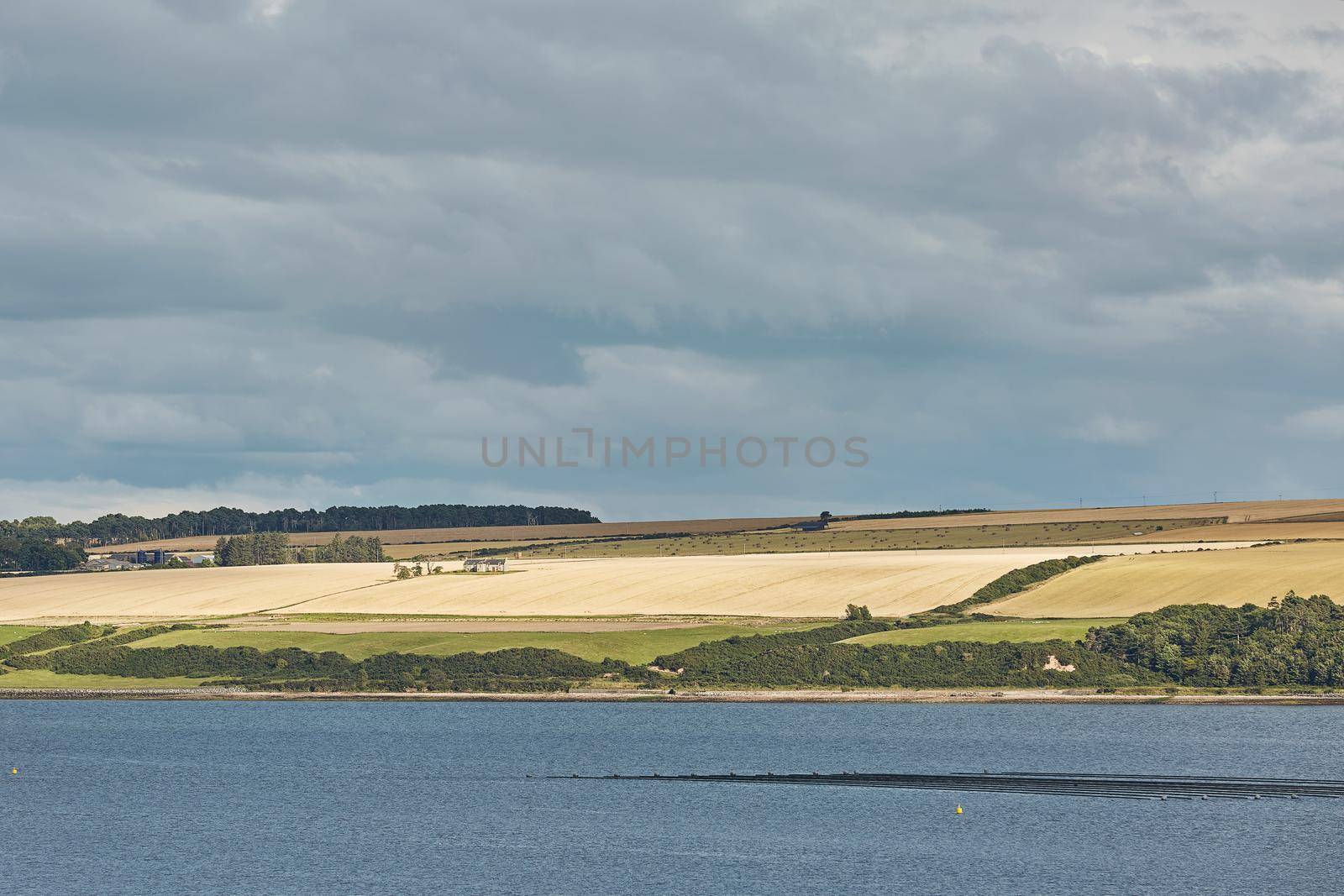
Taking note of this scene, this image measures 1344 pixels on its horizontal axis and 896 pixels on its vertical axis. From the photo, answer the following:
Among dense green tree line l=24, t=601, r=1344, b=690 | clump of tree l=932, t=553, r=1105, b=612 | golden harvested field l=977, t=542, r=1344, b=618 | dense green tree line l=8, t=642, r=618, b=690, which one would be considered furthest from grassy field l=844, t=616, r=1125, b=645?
dense green tree line l=8, t=642, r=618, b=690

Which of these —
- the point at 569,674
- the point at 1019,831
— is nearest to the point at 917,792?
the point at 1019,831

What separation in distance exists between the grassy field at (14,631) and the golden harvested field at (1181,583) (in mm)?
80990

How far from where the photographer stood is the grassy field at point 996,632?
4540 inches

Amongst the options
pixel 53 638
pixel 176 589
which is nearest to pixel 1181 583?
pixel 53 638

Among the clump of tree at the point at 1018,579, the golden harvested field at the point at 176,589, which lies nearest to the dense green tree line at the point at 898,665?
the clump of tree at the point at 1018,579

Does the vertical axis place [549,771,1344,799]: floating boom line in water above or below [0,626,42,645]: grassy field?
below

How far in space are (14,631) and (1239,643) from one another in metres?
101

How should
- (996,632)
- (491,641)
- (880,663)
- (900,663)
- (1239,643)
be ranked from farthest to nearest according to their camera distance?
(491,641) < (996,632) < (880,663) < (900,663) < (1239,643)

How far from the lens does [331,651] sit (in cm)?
12462

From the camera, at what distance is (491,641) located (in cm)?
12481

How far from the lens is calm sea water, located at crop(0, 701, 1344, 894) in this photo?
5759 centimetres

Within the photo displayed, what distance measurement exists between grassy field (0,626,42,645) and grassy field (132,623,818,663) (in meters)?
13.2

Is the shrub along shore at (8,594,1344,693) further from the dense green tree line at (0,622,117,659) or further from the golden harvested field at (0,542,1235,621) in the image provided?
the golden harvested field at (0,542,1235,621)

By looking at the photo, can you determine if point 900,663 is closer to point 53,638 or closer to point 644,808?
point 644,808
